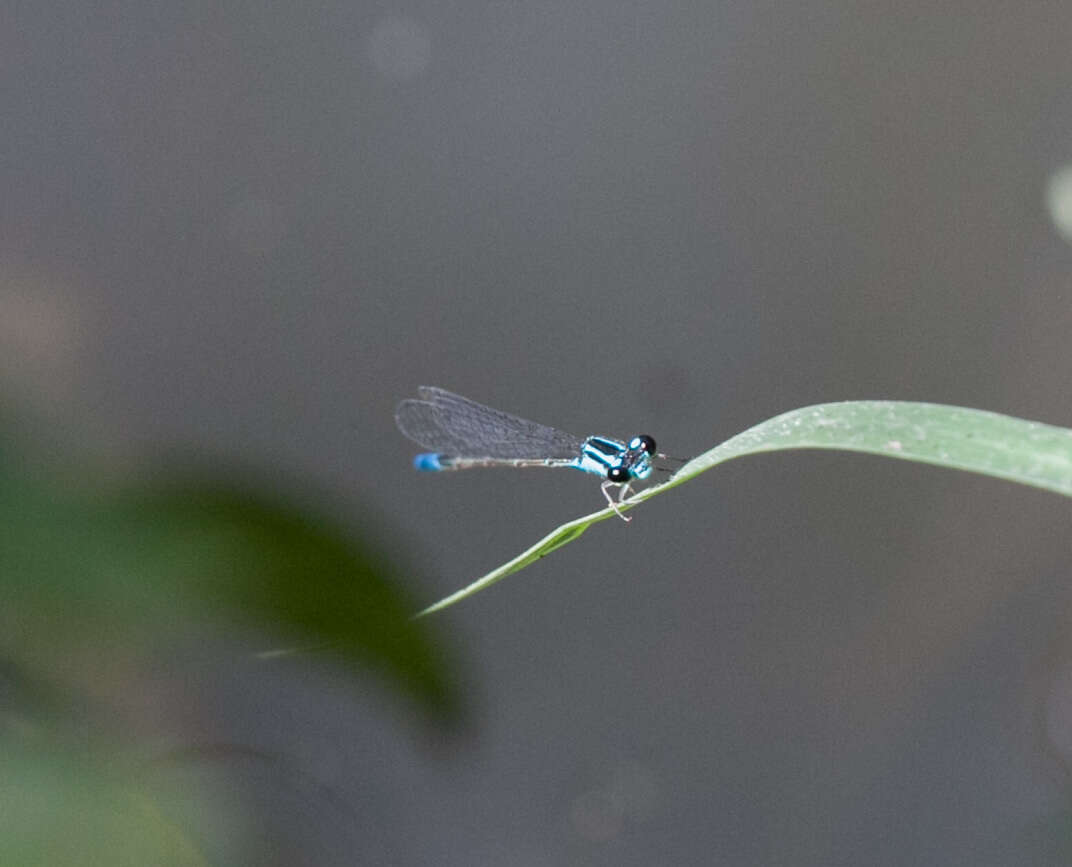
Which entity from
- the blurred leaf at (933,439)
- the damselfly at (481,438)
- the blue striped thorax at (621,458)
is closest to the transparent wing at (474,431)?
the damselfly at (481,438)

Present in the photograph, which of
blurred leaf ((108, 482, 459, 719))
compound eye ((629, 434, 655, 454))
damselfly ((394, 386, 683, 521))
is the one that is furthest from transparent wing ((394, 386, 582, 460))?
blurred leaf ((108, 482, 459, 719))

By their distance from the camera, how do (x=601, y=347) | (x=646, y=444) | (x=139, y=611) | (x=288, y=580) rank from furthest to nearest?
(x=601, y=347) → (x=288, y=580) → (x=139, y=611) → (x=646, y=444)

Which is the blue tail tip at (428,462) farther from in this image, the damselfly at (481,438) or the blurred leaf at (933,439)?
the blurred leaf at (933,439)

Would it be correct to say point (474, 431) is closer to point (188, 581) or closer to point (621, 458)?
point (621, 458)

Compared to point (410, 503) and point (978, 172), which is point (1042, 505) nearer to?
point (978, 172)

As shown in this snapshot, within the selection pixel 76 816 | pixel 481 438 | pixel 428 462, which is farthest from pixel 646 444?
pixel 76 816

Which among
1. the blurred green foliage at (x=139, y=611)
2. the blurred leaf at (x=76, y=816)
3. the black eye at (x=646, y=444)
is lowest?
the blurred leaf at (x=76, y=816)

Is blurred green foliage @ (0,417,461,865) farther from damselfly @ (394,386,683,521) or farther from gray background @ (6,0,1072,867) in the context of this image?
damselfly @ (394,386,683,521)
